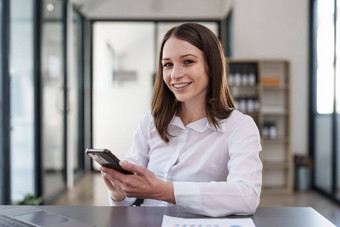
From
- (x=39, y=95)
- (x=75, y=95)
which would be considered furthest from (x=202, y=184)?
(x=75, y=95)

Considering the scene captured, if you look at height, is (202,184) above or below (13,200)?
above

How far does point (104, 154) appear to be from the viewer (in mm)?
1036

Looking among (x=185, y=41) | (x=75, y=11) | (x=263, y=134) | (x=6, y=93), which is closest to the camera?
(x=185, y=41)

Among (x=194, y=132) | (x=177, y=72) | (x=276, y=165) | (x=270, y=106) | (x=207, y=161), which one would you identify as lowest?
(x=276, y=165)

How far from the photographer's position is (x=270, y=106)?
513 centimetres

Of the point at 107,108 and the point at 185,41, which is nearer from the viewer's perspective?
the point at 185,41

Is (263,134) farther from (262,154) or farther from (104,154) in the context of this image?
(104,154)

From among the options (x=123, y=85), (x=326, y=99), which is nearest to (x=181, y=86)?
(x=326, y=99)

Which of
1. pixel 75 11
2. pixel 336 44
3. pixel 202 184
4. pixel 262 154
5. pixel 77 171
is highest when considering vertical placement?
pixel 75 11

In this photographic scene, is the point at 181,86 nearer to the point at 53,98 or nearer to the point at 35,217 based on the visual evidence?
the point at 35,217

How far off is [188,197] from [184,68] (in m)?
0.49

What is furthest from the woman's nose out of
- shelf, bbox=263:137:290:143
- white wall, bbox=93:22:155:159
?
white wall, bbox=93:22:155:159

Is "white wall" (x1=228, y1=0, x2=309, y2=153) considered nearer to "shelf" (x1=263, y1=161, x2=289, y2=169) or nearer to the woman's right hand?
"shelf" (x1=263, y1=161, x2=289, y2=169)

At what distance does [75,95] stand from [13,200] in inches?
109
